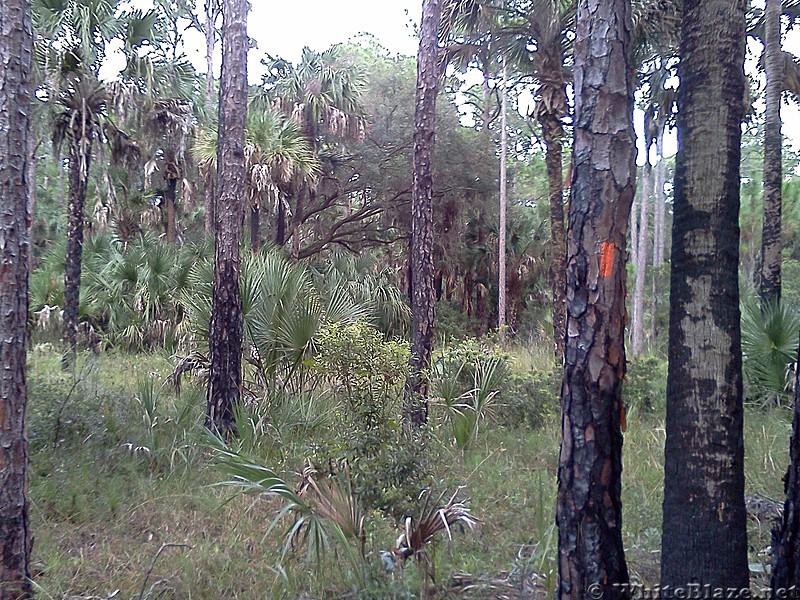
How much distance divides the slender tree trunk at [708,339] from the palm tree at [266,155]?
44.1ft

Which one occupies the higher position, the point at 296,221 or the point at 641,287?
the point at 296,221

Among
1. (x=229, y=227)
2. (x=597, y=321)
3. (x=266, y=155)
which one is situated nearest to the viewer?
(x=597, y=321)

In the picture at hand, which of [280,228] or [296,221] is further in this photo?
[296,221]

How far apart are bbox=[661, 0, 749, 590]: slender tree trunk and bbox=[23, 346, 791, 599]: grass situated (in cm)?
87

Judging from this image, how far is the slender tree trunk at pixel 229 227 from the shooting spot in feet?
26.8

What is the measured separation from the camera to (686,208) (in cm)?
355

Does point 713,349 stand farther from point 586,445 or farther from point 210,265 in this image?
point 210,265

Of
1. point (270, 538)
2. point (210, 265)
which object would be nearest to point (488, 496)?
point (270, 538)

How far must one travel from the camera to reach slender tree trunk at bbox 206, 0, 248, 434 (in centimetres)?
818

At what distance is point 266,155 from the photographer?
16.3m

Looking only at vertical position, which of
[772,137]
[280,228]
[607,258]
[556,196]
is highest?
[772,137]

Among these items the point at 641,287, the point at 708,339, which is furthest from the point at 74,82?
the point at 641,287

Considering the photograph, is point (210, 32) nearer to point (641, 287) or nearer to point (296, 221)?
point (296, 221)

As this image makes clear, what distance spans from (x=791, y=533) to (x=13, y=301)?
425 centimetres
